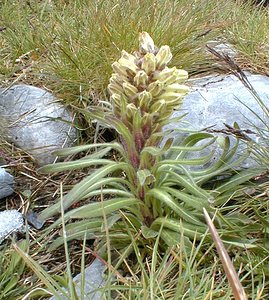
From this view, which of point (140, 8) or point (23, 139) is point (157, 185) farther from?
point (140, 8)

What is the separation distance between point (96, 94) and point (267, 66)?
0.99 m

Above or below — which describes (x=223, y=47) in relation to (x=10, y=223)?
above

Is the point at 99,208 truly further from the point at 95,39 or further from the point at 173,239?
the point at 95,39

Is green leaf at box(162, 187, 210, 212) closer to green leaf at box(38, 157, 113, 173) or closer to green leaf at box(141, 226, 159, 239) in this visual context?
green leaf at box(141, 226, 159, 239)

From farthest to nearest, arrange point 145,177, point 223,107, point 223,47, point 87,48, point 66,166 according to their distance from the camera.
A: point 223,47, point 87,48, point 223,107, point 66,166, point 145,177

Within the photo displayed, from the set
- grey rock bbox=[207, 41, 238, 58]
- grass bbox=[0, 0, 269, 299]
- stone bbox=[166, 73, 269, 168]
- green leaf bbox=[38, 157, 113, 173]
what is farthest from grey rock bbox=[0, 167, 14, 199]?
grey rock bbox=[207, 41, 238, 58]

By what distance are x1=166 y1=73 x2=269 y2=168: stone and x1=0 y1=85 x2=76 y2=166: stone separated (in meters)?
0.54

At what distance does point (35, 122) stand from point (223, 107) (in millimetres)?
903

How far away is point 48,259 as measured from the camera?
6.52ft

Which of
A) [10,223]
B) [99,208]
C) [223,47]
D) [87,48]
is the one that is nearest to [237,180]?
[99,208]

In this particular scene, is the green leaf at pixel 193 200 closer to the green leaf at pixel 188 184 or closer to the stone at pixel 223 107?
the green leaf at pixel 188 184

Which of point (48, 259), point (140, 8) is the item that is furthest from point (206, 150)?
point (140, 8)

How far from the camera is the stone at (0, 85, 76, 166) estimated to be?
2.54m

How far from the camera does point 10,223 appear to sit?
83.8 inches
